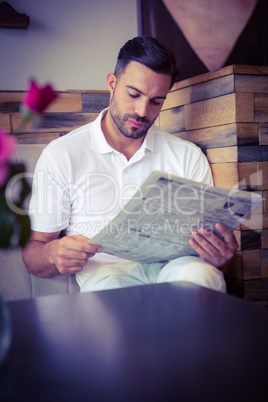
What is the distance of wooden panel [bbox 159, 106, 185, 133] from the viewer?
5.44 ft

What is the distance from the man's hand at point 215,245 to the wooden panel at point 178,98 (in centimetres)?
63

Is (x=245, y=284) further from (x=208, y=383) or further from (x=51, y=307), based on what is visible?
(x=208, y=383)

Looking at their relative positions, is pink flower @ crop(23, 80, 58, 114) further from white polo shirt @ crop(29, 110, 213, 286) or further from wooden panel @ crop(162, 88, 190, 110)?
wooden panel @ crop(162, 88, 190, 110)

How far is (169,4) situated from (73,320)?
1.71m

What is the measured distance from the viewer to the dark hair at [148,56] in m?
1.43

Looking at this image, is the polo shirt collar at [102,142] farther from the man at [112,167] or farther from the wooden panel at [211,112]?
the wooden panel at [211,112]

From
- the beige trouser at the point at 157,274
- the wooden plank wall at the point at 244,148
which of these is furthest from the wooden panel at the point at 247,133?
the beige trouser at the point at 157,274

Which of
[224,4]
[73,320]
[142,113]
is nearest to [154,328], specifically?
[73,320]

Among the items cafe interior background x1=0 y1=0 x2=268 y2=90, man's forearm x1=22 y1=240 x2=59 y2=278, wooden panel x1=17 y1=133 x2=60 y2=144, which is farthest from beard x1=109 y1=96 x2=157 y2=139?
cafe interior background x1=0 y1=0 x2=268 y2=90

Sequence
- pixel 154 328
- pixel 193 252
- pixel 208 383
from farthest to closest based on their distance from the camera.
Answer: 1. pixel 193 252
2. pixel 154 328
3. pixel 208 383

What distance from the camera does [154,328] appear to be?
25.3 inches

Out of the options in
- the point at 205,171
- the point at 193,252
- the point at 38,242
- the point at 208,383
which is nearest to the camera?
the point at 208,383

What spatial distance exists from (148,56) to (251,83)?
0.33m

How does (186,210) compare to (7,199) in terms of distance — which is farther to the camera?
(186,210)
